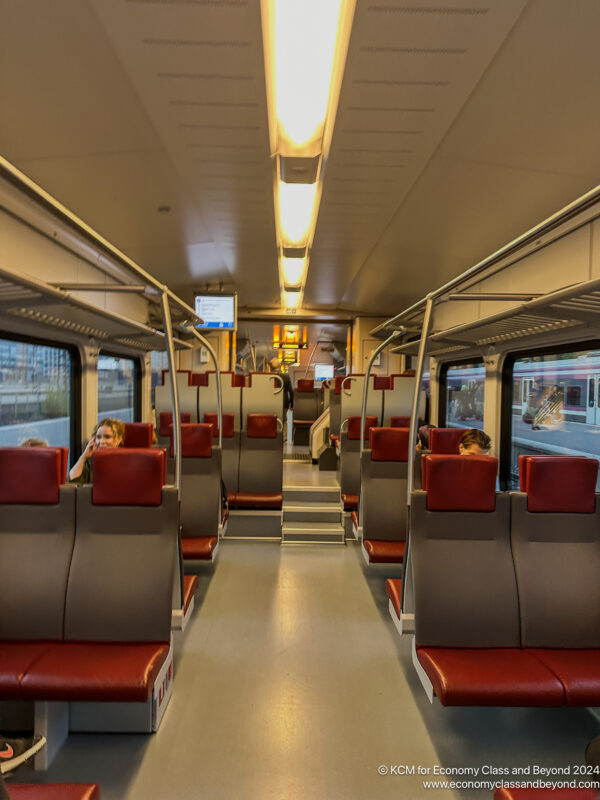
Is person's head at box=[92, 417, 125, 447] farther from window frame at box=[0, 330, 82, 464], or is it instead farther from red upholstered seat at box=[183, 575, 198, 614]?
window frame at box=[0, 330, 82, 464]

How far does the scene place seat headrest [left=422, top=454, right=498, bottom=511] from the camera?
2.64m

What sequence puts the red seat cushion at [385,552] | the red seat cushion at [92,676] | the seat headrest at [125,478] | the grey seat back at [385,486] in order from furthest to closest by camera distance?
the grey seat back at [385,486], the red seat cushion at [385,552], the seat headrest at [125,478], the red seat cushion at [92,676]

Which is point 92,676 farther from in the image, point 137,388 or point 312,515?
point 137,388

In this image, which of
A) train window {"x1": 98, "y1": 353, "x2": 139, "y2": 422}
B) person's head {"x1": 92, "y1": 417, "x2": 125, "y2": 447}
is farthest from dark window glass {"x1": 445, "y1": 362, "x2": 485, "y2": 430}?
train window {"x1": 98, "y1": 353, "x2": 139, "y2": 422}

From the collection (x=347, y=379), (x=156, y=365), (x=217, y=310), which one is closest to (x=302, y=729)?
(x=347, y=379)

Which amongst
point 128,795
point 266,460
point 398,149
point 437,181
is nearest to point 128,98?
point 398,149

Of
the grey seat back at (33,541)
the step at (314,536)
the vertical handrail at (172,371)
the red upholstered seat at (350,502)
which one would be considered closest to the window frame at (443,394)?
the red upholstered seat at (350,502)

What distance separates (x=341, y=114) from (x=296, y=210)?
1.95 meters

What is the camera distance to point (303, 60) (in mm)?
2266

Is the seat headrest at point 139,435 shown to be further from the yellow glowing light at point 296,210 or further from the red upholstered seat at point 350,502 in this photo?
the red upholstered seat at point 350,502

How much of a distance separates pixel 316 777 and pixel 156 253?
510cm

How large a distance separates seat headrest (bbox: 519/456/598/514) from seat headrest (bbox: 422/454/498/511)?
0.66 feet

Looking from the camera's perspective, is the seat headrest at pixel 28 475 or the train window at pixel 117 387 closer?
the seat headrest at pixel 28 475

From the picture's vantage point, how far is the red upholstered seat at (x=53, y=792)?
4.74 feet
